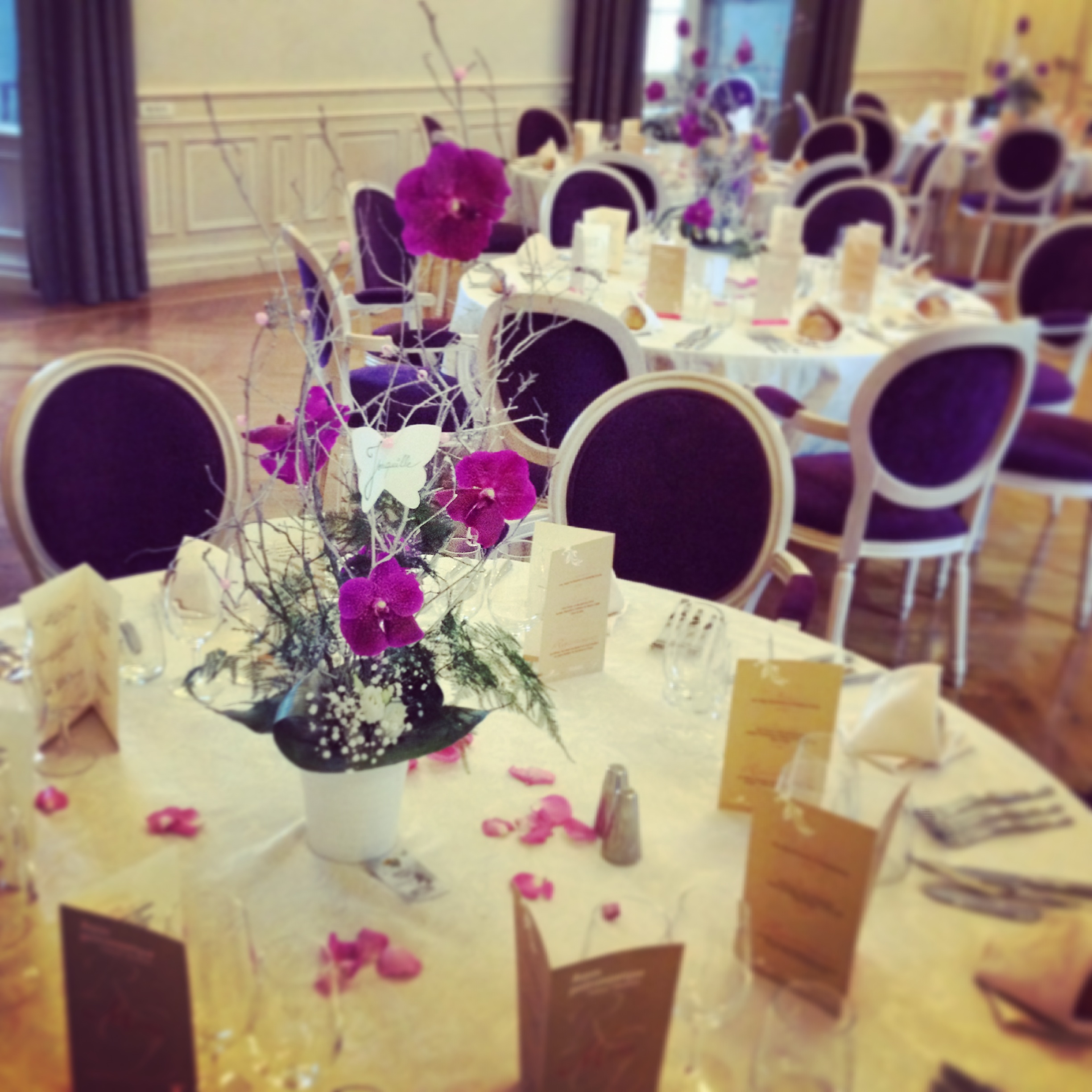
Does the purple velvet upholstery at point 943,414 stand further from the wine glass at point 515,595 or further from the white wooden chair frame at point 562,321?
the wine glass at point 515,595

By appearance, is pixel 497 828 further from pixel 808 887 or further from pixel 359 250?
pixel 359 250

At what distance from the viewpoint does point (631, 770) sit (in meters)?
1.45

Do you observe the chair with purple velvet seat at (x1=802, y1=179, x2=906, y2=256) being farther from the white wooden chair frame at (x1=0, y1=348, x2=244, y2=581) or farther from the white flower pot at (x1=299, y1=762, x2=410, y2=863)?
the white flower pot at (x1=299, y1=762, x2=410, y2=863)

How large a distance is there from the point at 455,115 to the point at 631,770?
7.13 metres

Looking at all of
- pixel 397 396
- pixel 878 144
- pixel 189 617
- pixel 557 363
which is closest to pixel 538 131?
pixel 878 144

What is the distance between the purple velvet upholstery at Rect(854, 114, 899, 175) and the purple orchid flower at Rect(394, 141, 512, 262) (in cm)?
760

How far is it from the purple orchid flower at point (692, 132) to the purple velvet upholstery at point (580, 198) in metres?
0.62

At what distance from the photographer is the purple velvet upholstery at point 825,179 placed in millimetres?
6039

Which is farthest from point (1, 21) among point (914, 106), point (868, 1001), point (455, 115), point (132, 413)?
point (914, 106)

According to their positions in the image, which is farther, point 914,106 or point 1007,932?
point 914,106

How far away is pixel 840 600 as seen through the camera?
3113mm

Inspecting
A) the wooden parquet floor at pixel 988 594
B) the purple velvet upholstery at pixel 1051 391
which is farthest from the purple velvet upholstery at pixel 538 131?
the purple velvet upholstery at pixel 1051 391

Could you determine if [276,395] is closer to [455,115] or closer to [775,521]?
[775,521]

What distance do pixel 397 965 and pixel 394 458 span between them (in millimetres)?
453
